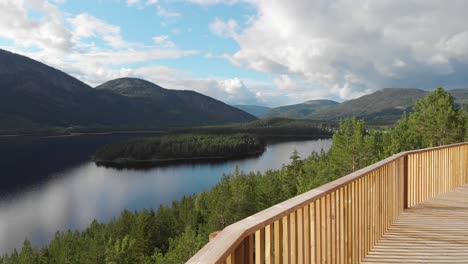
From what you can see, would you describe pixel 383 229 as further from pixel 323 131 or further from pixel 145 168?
pixel 323 131

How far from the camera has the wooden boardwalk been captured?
401 cm

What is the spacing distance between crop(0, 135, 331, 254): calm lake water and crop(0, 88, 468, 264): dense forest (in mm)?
5772

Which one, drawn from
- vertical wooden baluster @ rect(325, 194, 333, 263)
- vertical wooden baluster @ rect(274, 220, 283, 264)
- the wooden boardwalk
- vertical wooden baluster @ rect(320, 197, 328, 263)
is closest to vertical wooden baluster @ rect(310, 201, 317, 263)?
vertical wooden baluster @ rect(320, 197, 328, 263)

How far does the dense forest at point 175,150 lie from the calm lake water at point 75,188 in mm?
6542

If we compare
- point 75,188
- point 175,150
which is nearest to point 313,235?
point 75,188

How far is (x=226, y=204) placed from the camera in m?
41.0

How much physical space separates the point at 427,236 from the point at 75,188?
6040 centimetres

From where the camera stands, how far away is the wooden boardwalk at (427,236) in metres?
4.01

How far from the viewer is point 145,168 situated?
7962 centimetres

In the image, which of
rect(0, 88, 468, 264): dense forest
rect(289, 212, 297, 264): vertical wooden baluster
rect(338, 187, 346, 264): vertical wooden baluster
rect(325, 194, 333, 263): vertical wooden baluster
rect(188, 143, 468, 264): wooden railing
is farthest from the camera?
rect(0, 88, 468, 264): dense forest

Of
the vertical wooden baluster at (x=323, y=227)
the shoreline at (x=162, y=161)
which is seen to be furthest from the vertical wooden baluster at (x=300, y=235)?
the shoreline at (x=162, y=161)

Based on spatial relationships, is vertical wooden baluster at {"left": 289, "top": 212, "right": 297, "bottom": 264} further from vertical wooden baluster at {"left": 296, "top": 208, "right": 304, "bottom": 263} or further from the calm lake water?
the calm lake water

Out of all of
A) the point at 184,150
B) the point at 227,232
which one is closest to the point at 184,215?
the point at 227,232

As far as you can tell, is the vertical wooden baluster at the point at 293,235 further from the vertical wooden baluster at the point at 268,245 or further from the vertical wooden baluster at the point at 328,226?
the vertical wooden baluster at the point at 328,226
